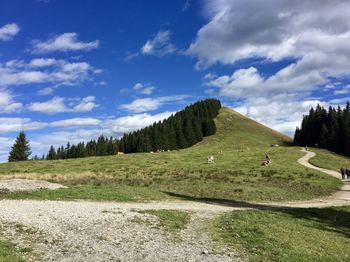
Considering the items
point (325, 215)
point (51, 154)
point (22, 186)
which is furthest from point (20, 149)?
point (325, 215)

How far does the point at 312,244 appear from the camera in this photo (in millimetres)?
19062

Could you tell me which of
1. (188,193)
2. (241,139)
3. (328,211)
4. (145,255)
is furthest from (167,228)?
(241,139)

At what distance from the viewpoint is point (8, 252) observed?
14.5 m

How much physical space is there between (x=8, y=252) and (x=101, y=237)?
423 cm

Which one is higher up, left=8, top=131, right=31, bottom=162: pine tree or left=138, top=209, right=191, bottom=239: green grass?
left=8, top=131, right=31, bottom=162: pine tree

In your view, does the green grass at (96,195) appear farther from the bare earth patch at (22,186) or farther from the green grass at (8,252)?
the green grass at (8,252)

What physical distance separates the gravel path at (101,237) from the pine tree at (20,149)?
119277 mm

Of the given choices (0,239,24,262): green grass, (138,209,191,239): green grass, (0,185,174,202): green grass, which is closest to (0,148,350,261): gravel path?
(138,209,191,239): green grass

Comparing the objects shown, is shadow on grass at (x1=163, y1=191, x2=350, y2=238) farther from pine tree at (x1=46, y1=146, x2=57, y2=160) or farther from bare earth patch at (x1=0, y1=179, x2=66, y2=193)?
pine tree at (x1=46, y1=146, x2=57, y2=160)

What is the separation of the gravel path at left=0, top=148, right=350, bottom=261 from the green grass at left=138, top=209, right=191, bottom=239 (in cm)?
37

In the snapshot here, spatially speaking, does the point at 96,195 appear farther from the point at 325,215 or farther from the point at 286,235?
the point at 286,235

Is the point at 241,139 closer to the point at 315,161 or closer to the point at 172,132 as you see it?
the point at 172,132

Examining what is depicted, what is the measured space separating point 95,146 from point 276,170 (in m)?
109

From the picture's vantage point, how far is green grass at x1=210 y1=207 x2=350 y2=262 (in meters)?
16.6
